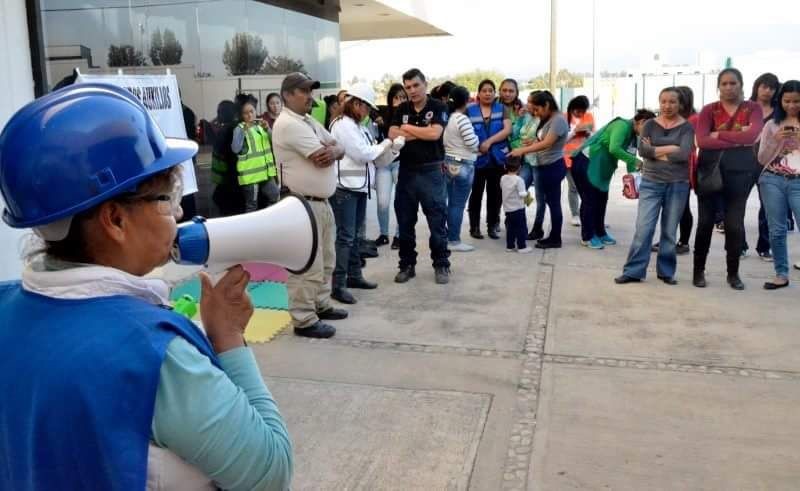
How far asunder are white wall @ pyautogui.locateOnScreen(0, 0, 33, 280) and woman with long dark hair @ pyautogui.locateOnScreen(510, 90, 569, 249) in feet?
16.0

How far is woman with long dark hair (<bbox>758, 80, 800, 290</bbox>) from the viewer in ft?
19.6

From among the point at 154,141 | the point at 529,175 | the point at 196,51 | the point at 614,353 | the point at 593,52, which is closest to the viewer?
the point at 154,141

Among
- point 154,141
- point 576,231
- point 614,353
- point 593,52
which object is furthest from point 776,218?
point 593,52

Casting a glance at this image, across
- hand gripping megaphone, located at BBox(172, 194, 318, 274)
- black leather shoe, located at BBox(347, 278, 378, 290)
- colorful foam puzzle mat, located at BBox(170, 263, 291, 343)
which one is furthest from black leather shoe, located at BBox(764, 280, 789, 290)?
hand gripping megaphone, located at BBox(172, 194, 318, 274)

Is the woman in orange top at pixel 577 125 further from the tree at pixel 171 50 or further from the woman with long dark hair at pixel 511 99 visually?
the tree at pixel 171 50

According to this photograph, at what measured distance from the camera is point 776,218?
623cm

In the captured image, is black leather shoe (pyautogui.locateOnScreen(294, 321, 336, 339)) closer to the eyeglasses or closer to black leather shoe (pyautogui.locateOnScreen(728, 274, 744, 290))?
black leather shoe (pyautogui.locateOnScreen(728, 274, 744, 290))

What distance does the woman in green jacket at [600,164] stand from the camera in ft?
24.7

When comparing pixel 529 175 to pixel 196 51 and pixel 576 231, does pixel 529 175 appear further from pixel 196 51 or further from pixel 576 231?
pixel 196 51

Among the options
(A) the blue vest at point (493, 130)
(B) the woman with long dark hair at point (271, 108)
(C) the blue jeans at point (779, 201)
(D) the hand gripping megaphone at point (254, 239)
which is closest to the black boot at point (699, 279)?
(C) the blue jeans at point (779, 201)

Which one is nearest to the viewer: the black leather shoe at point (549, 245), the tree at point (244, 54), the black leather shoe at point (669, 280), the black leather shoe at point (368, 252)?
the black leather shoe at point (669, 280)

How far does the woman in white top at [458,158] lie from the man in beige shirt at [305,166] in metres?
2.83

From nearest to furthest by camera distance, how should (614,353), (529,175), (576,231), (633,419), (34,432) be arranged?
1. (34,432)
2. (633,419)
3. (614,353)
4. (529,175)
5. (576,231)

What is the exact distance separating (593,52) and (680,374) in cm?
2139
